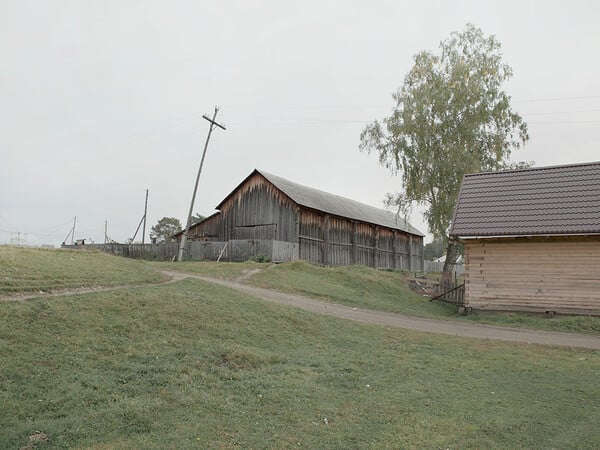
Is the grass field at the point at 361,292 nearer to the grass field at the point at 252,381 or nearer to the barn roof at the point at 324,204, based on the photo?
the grass field at the point at 252,381

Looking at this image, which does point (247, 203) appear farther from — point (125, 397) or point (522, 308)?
point (125, 397)

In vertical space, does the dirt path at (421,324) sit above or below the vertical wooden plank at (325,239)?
below

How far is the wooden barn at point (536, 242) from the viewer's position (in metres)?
18.7

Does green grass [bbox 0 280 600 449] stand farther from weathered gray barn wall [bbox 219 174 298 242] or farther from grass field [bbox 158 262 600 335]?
weathered gray barn wall [bbox 219 174 298 242]

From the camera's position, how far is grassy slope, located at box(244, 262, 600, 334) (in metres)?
18.0

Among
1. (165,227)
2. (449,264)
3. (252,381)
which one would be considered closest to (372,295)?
(449,264)

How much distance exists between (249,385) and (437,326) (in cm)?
1096

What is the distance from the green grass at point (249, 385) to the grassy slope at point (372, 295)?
19.1 feet

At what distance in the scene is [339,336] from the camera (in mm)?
13031

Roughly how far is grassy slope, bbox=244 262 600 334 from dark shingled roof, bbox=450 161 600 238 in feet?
11.6

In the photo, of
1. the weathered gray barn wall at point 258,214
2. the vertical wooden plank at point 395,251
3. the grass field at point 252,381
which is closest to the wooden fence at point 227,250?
the weathered gray barn wall at point 258,214

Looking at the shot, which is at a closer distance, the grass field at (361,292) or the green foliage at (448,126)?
the grass field at (361,292)

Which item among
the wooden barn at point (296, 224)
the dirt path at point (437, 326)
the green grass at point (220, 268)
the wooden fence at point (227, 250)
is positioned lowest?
the dirt path at point (437, 326)

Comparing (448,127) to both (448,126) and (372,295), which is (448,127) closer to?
(448,126)
